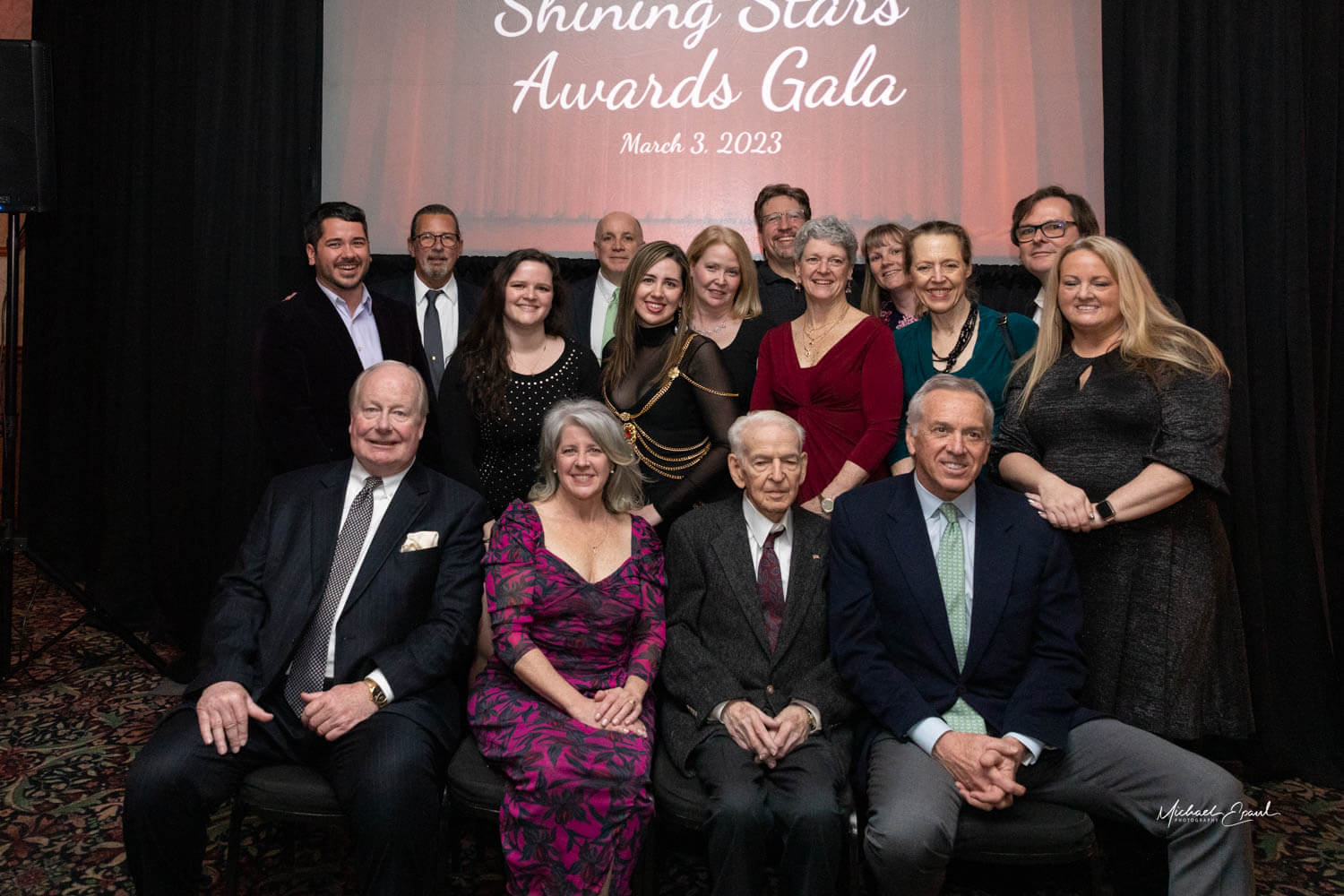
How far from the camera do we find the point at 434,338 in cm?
388

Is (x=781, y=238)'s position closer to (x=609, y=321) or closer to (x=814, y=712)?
(x=609, y=321)

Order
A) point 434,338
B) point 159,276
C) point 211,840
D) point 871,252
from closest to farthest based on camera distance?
point 211,840 → point 871,252 → point 434,338 → point 159,276

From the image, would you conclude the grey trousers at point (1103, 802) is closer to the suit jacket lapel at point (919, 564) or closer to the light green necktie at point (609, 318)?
the suit jacket lapel at point (919, 564)

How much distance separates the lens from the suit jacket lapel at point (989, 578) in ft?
7.06

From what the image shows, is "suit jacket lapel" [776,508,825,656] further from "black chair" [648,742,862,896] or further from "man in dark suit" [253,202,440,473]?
"man in dark suit" [253,202,440,473]

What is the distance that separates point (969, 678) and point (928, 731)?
171mm

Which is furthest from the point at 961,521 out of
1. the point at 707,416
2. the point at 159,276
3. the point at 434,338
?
the point at 159,276

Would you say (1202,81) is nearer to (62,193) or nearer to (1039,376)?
(1039,376)

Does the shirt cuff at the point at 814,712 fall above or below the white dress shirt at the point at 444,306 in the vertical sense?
below

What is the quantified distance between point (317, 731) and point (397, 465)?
674mm

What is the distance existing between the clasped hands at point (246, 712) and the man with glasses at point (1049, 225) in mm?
2321

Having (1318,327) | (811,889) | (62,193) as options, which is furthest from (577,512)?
(62,193)

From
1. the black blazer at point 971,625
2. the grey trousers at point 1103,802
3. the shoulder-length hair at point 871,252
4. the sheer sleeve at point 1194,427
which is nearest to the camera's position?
the grey trousers at point 1103,802

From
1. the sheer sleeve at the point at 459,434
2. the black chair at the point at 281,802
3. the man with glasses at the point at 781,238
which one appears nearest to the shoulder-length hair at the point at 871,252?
the man with glasses at the point at 781,238
